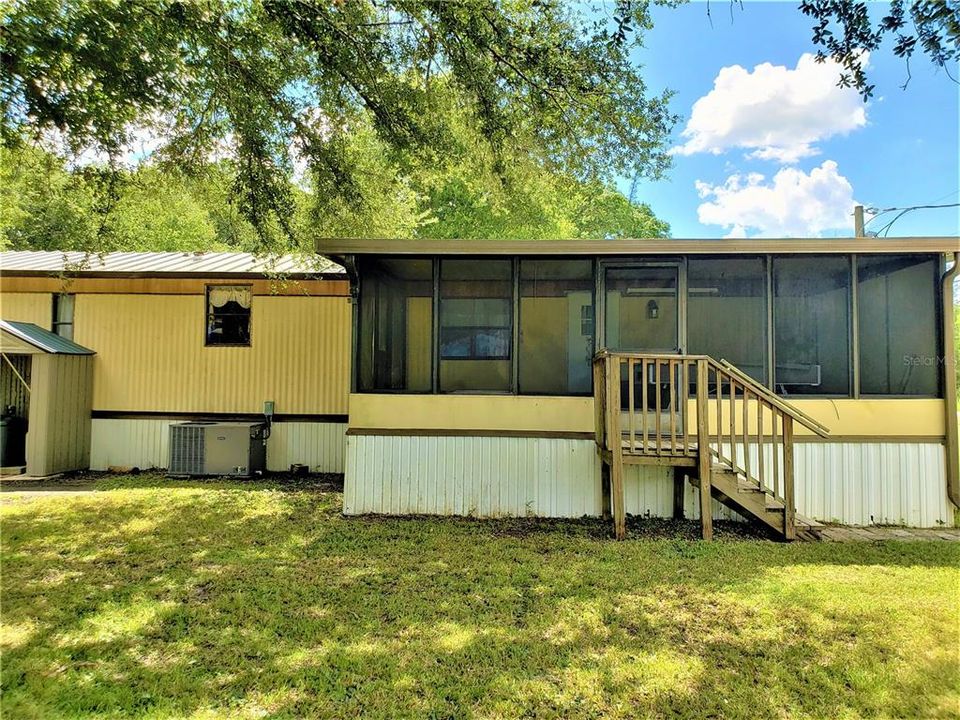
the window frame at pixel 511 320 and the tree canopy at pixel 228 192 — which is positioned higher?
the tree canopy at pixel 228 192

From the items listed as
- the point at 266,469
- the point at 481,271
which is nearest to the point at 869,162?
the point at 481,271

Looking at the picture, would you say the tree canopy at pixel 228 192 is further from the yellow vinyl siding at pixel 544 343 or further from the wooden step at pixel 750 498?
the wooden step at pixel 750 498

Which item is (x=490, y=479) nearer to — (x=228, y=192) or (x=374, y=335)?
(x=374, y=335)

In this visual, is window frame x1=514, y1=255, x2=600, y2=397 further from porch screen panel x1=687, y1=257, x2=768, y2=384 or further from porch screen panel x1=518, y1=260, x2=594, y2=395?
porch screen panel x1=687, y1=257, x2=768, y2=384

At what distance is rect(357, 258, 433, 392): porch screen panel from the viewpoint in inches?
199

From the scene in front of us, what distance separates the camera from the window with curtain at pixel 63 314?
7.46m

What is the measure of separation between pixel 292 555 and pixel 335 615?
1.22 meters

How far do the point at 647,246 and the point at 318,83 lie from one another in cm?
429

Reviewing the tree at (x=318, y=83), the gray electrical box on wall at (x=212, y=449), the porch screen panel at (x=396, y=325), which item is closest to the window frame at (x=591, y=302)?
the porch screen panel at (x=396, y=325)

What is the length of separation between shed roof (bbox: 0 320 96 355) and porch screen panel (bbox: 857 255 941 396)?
9916 mm

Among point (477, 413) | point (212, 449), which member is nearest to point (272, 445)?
point (212, 449)

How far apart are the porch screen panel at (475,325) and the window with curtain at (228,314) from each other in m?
4.00

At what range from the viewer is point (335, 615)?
9.57ft

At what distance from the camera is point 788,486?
13.8ft
